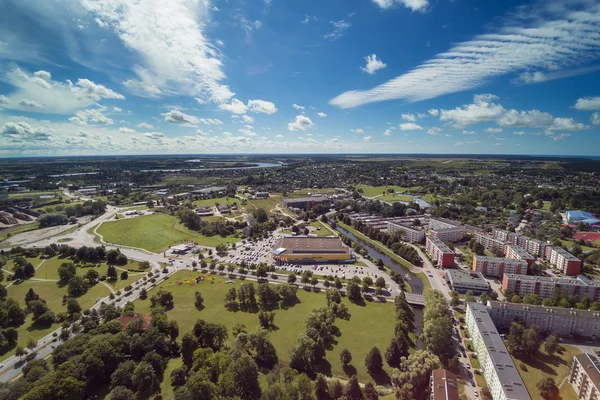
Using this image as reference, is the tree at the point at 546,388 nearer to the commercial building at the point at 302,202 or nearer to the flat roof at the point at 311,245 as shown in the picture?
the flat roof at the point at 311,245

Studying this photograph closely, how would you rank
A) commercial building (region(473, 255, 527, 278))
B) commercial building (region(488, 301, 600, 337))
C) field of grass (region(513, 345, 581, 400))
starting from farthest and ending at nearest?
commercial building (region(473, 255, 527, 278))
commercial building (region(488, 301, 600, 337))
field of grass (region(513, 345, 581, 400))

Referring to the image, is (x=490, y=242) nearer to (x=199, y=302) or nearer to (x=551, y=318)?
(x=551, y=318)

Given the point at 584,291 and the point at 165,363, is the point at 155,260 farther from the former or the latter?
the point at 584,291

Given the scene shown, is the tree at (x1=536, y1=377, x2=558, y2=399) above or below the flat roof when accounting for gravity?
below

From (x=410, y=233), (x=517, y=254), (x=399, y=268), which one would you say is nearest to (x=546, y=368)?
(x=399, y=268)

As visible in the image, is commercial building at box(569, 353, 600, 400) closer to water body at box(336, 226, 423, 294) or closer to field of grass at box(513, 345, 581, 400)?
field of grass at box(513, 345, 581, 400)

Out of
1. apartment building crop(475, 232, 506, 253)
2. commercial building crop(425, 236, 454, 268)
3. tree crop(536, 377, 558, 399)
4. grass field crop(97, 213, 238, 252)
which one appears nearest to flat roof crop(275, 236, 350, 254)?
grass field crop(97, 213, 238, 252)
